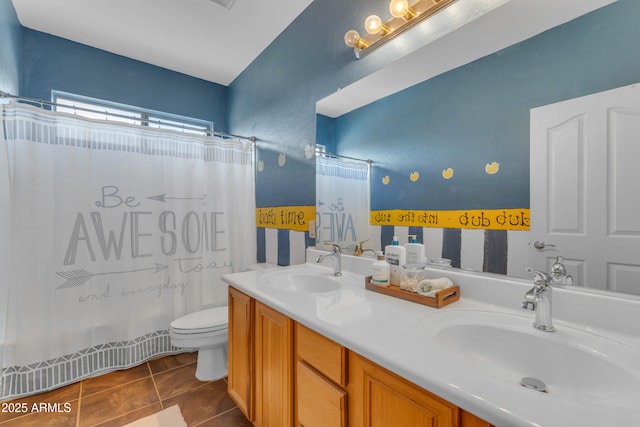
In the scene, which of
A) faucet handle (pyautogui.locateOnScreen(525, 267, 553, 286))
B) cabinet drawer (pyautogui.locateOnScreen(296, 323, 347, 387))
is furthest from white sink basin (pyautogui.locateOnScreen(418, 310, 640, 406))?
cabinet drawer (pyautogui.locateOnScreen(296, 323, 347, 387))

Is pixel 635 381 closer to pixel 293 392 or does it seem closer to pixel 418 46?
pixel 293 392

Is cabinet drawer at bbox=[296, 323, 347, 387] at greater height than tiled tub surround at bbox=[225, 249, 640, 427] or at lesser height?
lesser

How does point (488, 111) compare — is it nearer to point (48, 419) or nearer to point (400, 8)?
point (400, 8)

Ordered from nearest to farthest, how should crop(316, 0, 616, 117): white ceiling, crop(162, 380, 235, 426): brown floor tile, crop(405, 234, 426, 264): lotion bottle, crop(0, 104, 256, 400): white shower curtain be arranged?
crop(316, 0, 616, 117): white ceiling
crop(405, 234, 426, 264): lotion bottle
crop(162, 380, 235, 426): brown floor tile
crop(0, 104, 256, 400): white shower curtain

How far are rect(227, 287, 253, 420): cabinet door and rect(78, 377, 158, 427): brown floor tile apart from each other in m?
0.60

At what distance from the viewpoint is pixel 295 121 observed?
198 centimetres

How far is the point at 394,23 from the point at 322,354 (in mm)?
1426

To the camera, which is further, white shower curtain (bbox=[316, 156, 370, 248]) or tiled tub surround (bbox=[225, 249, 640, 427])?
white shower curtain (bbox=[316, 156, 370, 248])

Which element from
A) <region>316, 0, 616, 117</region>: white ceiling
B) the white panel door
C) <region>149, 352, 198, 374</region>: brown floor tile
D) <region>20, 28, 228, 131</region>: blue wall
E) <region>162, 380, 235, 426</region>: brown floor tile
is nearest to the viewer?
the white panel door

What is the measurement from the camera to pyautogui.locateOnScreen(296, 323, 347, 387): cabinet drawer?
818mm

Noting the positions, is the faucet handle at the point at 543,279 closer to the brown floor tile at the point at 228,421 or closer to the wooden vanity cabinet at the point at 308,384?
the wooden vanity cabinet at the point at 308,384

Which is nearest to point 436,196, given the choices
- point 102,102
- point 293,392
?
point 293,392

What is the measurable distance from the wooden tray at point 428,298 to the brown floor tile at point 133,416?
1.48 meters

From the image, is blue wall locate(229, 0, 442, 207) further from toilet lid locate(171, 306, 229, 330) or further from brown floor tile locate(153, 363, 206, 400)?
brown floor tile locate(153, 363, 206, 400)
